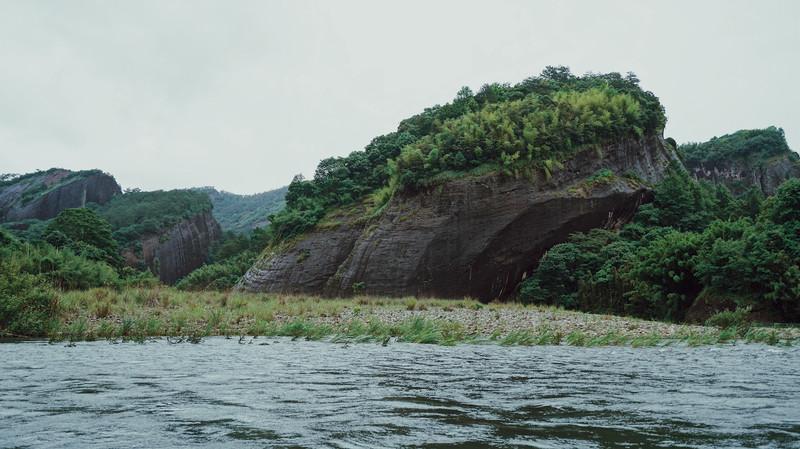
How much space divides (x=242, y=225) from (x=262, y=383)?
179463 mm

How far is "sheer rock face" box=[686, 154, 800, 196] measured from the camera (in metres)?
77.3

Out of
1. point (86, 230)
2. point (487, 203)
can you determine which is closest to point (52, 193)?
point (86, 230)

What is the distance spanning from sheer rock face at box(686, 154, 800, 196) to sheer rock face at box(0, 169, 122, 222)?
111581 mm

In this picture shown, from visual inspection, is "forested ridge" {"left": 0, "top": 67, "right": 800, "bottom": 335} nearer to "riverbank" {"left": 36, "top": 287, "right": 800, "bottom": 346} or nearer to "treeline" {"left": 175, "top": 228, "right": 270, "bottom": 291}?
"treeline" {"left": 175, "top": 228, "right": 270, "bottom": 291}

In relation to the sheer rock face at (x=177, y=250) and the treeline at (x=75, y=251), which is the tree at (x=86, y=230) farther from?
the sheer rock face at (x=177, y=250)

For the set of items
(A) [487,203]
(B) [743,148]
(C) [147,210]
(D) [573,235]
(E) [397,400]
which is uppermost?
(B) [743,148]

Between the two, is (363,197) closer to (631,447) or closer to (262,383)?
(262,383)

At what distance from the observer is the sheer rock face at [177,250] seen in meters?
92.9

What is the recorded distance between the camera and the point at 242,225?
595 ft

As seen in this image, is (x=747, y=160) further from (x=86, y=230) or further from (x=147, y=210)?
(x=147, y=210)

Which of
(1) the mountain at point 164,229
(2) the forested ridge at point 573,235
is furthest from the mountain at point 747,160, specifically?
(1) the mountain at point 164,229

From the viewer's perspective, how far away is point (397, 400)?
6.82m

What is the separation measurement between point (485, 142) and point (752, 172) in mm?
58741

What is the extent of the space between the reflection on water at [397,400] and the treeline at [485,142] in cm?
3078
